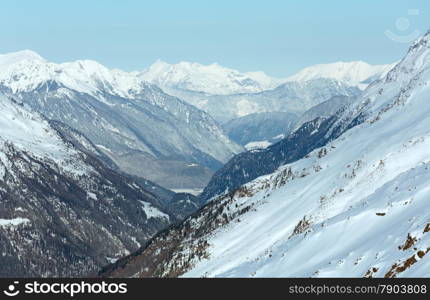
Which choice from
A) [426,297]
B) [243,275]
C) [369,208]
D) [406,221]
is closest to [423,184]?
[369,208]

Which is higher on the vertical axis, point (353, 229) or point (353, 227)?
point (353, 227)

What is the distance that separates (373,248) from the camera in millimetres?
82062

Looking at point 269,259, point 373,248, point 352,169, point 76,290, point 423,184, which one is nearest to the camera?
point 76,290

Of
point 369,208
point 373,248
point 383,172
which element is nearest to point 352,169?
point 383,172

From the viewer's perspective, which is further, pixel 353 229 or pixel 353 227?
pixel 353 227

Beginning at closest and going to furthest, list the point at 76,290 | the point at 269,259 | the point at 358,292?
1. the point at 76,290
2. the point at 358,292
3. the point at 269,259

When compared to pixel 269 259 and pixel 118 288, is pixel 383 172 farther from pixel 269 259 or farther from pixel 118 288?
pixel 118 288

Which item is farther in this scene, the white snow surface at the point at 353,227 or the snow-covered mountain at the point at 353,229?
the white snow surface at the point at 353,227

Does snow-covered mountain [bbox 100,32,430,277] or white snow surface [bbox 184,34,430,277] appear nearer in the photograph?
snow-covered mountain [bbox 100,32,430,277]

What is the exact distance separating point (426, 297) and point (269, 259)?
65995 millimetres

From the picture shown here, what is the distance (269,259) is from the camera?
380 feet

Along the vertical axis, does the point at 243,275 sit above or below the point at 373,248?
above

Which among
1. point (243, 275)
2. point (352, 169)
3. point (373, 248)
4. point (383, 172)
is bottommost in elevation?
point (373, 248)

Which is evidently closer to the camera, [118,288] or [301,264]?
[118,288]
